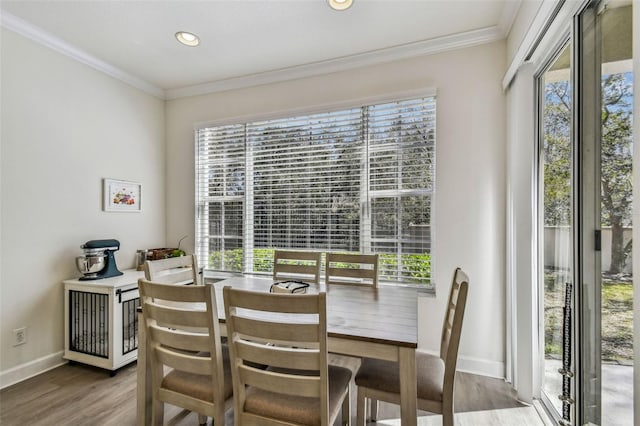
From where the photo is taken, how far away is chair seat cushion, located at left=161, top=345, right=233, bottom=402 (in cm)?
139

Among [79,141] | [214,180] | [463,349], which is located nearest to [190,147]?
[214,180]

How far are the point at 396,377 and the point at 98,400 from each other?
6.93 feet

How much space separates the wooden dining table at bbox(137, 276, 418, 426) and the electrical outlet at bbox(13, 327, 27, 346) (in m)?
1.57

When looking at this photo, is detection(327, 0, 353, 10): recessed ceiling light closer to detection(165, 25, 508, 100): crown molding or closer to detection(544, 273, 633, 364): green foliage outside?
detection(165, 25, 508, 100): crown molding

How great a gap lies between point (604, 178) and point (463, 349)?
1848mm

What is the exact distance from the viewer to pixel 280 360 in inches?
47.1

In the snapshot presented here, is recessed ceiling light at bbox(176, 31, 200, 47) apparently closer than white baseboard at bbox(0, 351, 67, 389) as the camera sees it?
No

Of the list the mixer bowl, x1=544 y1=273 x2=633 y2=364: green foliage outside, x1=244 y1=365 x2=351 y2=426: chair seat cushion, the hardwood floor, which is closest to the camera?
x1=544 y1=273 x2=633 y2=364: green foliage outside

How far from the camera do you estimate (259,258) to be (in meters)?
3.30

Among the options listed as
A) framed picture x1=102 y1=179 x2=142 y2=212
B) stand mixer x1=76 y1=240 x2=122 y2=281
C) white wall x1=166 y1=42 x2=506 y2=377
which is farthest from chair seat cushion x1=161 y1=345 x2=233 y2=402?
framed picture x1=102 y1=179 x2=142 y2=212

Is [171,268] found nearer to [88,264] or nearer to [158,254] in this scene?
[88,264]

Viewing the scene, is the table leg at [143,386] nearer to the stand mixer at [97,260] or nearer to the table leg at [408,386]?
the table leg at [408,386]

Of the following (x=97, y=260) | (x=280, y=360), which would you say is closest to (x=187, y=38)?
(x=97, y=260)

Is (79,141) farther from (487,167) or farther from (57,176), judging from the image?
(487,167)
